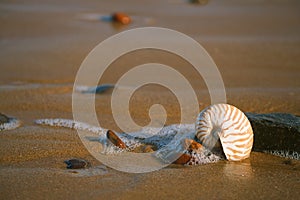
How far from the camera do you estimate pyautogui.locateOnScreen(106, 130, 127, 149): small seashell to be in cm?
317

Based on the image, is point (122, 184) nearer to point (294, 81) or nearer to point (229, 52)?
point (294, 81)

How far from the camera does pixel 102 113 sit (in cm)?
385

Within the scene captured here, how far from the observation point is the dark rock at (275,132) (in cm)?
307

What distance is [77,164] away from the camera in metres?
2.84

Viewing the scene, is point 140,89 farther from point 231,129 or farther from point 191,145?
point 231,129

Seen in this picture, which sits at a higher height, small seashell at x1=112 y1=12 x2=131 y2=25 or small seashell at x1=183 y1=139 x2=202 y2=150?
small seashell at x1=112 y1=12 x2=131 y2=25

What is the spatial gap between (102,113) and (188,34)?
8.73 feet

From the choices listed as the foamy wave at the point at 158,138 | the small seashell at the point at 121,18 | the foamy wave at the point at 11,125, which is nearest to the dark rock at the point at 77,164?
the foamy wave at the point at 158,138

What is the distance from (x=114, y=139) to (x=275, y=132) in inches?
46.9

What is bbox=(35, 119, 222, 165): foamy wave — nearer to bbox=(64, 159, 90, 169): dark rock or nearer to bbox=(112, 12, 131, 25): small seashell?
bbox=(64, 159, 90, 169): dark rock

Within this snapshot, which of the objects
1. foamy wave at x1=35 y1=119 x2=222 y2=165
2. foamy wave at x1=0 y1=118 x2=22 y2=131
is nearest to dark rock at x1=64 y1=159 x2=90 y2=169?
foamy wave at x1=35 y1=119 x2=222 y2=165

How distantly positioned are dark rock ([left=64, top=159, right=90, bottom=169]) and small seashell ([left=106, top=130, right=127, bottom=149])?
350 mm

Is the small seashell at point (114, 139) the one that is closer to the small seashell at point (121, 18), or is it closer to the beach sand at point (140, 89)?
the beach sand at point (140, 89)

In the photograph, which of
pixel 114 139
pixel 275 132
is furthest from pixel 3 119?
pixel 275 132
